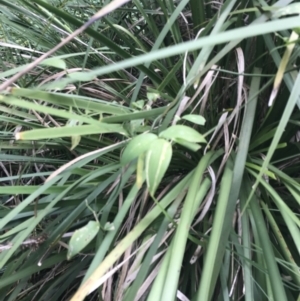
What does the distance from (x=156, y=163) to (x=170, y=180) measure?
337 mm

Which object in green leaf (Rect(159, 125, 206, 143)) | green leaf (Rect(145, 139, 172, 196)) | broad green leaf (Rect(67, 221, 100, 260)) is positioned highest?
green leaf (Rect(159, 125, 206, 143))

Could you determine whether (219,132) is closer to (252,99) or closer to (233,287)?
(252,99)

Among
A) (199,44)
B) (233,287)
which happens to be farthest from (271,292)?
(199,44)

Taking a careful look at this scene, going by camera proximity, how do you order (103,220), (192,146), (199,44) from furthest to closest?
(103,220)
(192,146)
(199,44)

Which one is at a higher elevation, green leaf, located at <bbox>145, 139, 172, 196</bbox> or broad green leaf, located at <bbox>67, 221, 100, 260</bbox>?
green leaf, located at <bbox>145, 139, 172, 196</bbox>

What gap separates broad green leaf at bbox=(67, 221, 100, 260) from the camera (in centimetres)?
39

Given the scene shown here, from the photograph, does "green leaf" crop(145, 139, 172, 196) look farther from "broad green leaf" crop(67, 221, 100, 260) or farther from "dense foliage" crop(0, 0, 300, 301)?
"broad green leaf" crop(67, 221, 100, 260)

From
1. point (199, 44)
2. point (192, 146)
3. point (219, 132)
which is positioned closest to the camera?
point (199, 44)

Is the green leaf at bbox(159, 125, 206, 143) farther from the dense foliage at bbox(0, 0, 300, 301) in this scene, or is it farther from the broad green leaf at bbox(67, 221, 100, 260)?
the broad green leaf at bbox(67, 221, 100, 260)

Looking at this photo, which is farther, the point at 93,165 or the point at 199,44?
the point at 93,165

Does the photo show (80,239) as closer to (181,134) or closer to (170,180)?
(181,134)

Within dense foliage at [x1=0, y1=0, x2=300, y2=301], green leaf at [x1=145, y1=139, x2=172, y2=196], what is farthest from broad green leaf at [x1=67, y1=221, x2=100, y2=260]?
green leaf at [x1=145, y1=139, x2=172, y2=196]

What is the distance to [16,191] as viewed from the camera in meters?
0.53

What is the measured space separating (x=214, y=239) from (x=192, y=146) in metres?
0.12
